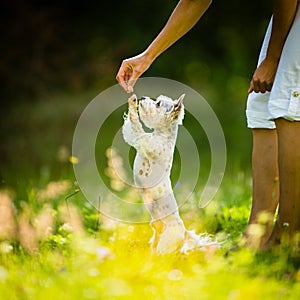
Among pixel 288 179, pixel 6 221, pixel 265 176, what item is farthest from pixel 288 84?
pixel 6 221

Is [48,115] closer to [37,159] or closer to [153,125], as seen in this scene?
[37,159]

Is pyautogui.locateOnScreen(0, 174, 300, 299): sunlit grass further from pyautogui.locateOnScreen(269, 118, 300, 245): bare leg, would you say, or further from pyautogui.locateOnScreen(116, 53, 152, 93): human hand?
pyautogui.locateOnScreen(116, 53, 152, 93): human hand

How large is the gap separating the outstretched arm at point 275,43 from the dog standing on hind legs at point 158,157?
0.35 m

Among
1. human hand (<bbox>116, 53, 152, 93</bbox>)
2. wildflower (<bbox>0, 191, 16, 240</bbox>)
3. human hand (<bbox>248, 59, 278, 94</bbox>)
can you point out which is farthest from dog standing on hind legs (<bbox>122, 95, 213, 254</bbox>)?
wildflower (<bbox>0, 191, 16, 240</bbox>)

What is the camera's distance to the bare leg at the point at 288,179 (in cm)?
331

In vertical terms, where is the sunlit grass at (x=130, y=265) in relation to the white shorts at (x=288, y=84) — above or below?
below

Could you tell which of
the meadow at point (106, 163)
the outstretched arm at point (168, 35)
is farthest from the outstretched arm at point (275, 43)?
the meadow at point (106, 163)

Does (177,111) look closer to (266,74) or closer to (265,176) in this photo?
(266,74)

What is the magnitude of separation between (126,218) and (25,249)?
0.84 metres

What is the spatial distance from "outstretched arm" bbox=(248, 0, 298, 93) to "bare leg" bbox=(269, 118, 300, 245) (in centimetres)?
21

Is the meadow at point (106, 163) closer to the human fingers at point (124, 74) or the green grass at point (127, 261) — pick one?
the green grass at point (127, 261)

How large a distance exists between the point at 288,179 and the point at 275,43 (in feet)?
1.85

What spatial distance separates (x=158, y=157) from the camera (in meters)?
3.39

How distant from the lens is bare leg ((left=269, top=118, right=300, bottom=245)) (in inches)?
130
